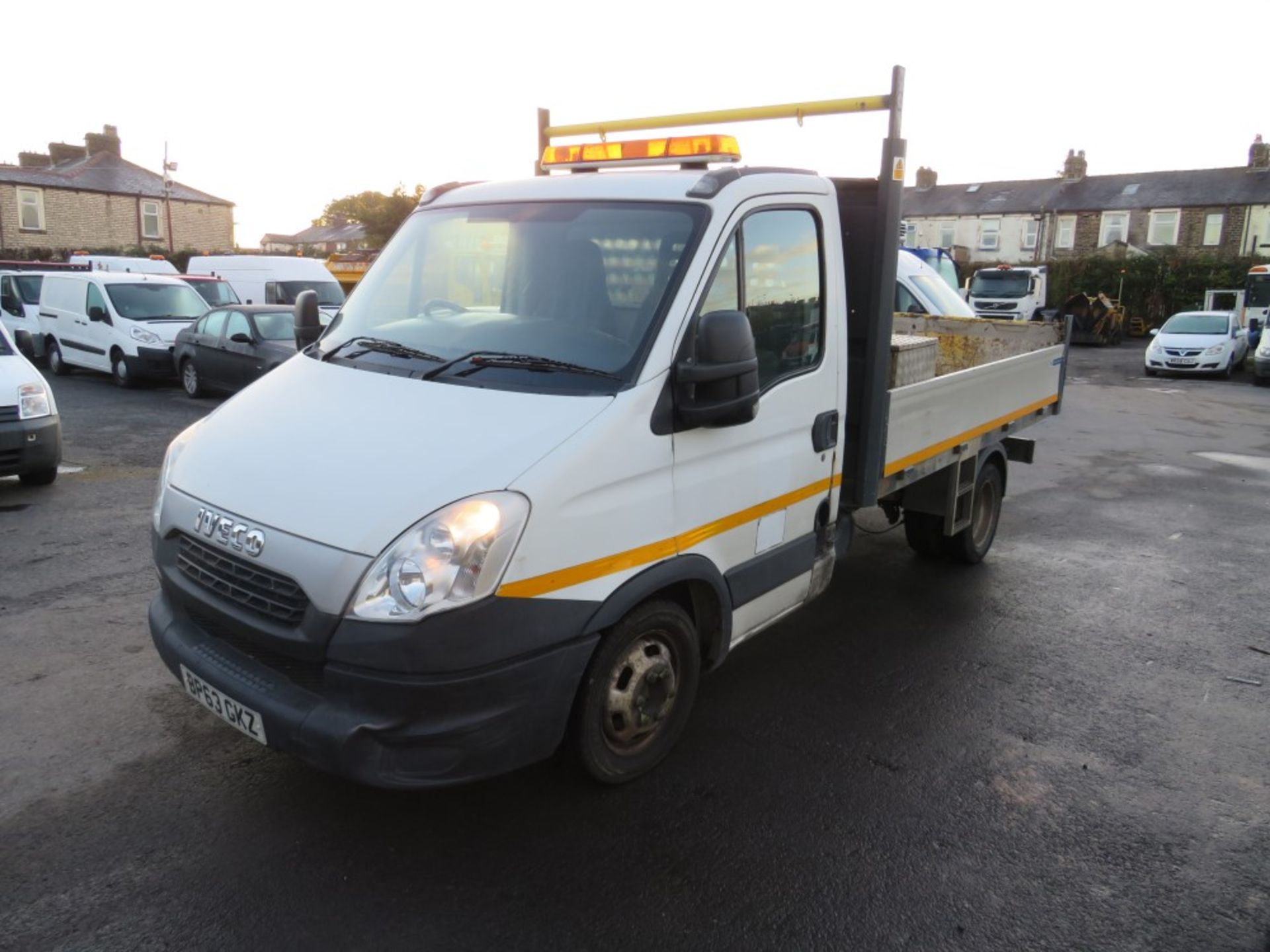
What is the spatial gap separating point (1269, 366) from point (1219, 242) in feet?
111

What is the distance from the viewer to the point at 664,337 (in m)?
3.42

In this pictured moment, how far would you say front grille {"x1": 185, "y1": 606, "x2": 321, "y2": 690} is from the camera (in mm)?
3008

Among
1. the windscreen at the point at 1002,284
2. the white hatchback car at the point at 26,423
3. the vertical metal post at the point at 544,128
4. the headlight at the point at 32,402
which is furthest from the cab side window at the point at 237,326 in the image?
the windscreen at the point at 1002,284

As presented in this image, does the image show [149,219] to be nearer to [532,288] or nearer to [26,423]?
[26,423]

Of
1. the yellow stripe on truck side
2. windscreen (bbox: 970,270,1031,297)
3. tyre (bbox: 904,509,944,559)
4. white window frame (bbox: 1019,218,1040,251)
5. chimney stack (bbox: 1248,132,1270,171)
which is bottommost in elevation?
tyre (bbox: 904,509,944,559)

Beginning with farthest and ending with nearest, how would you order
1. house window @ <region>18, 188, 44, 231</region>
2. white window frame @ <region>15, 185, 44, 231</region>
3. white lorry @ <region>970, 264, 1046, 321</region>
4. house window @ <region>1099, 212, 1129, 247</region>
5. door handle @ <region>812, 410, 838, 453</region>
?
house window @ <region>1099, 212, 1129, 247</region> < house window @ <region>18, 188, 44, 231</region> < white window frame @ <region>15, 185, 44, 231</region> < white lorry @ <region>970, 264, 1046, 321</region> < door handle @ <region>812, 410, 838, 453</region>

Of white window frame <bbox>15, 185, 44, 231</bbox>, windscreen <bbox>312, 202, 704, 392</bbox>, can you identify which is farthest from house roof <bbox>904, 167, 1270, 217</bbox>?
windscreen <bbox>312, 202, 704, 392</bbox>

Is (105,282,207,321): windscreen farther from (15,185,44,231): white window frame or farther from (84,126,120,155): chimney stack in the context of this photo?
(84,126,120,155): chimney stack

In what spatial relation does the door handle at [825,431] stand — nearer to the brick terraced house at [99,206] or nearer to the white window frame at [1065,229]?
the brick terraced house at [99,206]

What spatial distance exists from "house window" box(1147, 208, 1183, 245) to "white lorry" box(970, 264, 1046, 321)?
24654 millimetres

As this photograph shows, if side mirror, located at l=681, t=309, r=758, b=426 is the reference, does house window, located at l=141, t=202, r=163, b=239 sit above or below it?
above

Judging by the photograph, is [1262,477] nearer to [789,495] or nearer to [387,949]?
[789,495]

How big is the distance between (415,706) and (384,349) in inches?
63.9

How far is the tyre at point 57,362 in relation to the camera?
1731cm
